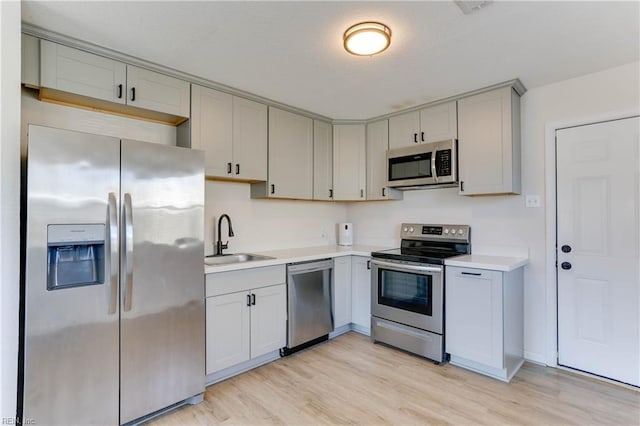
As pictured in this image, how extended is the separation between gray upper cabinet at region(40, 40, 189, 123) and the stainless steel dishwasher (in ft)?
5.59

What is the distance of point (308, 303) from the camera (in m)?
3.10

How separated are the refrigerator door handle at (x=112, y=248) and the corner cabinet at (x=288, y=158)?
1507 mm

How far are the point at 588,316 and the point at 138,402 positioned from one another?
133 inches

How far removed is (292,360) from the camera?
2.92 meters

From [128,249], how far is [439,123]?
2860 mm

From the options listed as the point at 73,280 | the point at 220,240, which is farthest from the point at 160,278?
the point at 220,240

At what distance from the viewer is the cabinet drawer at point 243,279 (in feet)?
8.02

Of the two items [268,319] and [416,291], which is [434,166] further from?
[268,319]

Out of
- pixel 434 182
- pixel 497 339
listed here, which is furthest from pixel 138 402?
pixel 434 182

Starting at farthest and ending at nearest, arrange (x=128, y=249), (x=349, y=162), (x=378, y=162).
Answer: (x=349, y=162) < (x=378, y=162) < (x=128, y=249)

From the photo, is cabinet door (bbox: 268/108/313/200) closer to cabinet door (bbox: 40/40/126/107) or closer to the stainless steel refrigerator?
the stainless steel refrigerator

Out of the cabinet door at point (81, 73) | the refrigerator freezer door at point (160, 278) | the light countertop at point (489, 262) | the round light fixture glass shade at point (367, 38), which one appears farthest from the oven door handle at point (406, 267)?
the cabinet door at point (81, 73)

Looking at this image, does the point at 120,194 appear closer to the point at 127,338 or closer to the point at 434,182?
the point at 127,338

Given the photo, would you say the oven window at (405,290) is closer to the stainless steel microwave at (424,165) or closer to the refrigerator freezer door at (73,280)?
the stainless steel microwave at (424,165)
